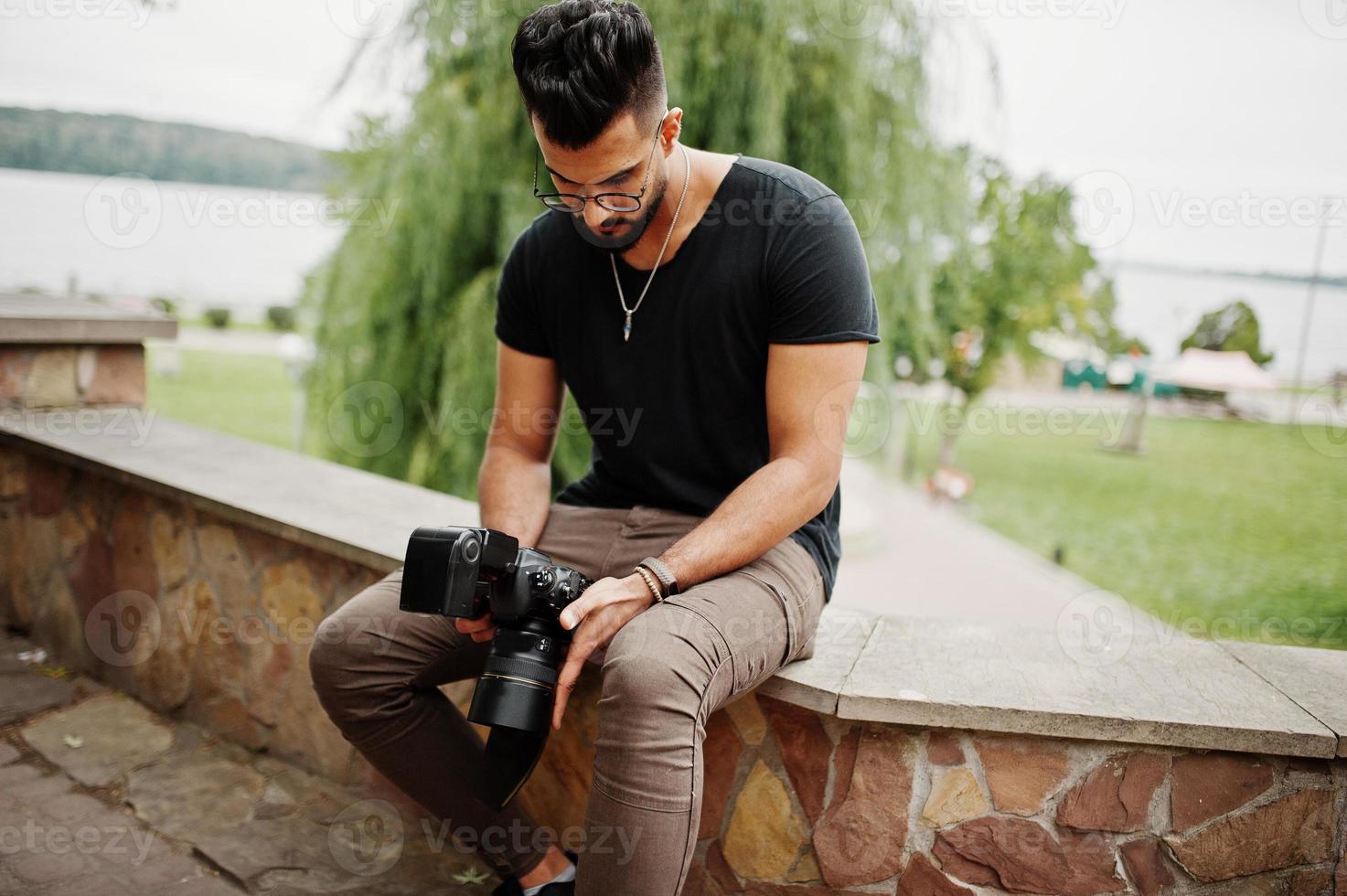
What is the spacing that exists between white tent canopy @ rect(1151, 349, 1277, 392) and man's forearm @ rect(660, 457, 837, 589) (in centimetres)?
1011

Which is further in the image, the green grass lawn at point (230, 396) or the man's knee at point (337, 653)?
the green grass lawn at point (230, 396)

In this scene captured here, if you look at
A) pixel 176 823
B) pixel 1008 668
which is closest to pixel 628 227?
pixel 1008 668

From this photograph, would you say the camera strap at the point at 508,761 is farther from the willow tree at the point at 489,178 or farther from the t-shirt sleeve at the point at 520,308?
the willow tree at the point at 489,178

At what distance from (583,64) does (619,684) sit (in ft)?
2.75

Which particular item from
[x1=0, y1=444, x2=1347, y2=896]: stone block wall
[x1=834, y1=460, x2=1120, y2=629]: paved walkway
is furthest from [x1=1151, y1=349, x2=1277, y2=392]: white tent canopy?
[x1=0, y1=444, x2=1347, y2=896]: stone block wall

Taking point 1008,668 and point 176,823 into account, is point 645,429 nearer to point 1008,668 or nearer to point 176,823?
point 1008,668

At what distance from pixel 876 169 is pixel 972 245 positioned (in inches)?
32.7

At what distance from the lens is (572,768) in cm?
170

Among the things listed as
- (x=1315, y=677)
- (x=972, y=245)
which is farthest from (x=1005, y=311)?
(x=1315, y=677)

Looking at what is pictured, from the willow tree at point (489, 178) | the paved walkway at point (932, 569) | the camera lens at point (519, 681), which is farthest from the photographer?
the paved walkway at point (932, 569)

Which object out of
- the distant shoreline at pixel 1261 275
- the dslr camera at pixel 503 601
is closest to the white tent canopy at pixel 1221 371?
the distant shoreline at pixel 1261 275

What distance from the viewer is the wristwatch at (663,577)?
129cm

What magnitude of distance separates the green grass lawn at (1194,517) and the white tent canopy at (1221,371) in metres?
1.61

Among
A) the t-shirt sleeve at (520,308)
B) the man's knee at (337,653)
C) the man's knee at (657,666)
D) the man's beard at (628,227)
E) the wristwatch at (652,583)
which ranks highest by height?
the man's beard at (628,227)
